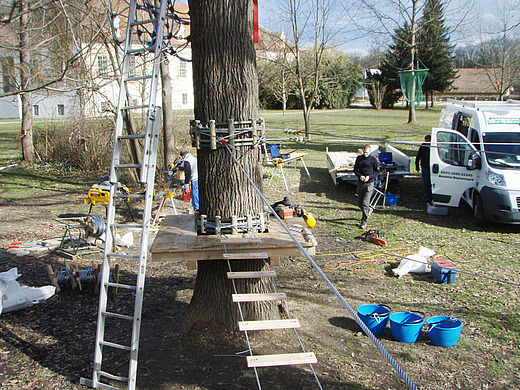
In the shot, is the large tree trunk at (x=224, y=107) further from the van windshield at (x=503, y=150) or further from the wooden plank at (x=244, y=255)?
the van windshield at (x=503, y=150)

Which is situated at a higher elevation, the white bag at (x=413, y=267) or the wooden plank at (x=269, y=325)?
the wooden plank at (x=269, y=325)

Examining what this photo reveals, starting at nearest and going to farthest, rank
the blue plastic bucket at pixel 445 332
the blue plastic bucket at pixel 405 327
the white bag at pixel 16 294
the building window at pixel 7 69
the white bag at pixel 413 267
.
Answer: the blue plastic bucket at pixel 445 332 < the blue plastic bucket at pixel 405 327 < the white bag at pixel 16 294 < the white bag at pixel 413 267 < the building window at pixel 7 69

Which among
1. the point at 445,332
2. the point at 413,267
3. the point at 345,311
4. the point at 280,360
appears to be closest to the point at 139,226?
the point at 280,360

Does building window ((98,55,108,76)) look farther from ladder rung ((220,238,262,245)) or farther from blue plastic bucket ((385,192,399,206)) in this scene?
blue plastic bucket ((385,192,399,206))

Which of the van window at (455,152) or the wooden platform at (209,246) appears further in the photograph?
the van window at (455,152)

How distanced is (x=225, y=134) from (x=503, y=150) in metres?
8.12

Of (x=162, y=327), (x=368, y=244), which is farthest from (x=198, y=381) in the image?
(x=368, y=244)

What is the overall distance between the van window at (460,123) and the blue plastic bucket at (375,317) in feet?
26.1

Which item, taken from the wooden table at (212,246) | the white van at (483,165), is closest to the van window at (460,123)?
the white van at (483,165)

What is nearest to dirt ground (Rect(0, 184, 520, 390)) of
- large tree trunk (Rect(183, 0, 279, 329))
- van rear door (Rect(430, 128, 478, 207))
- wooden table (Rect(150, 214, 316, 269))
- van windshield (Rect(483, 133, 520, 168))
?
large tree trunk (Rect(183, 0, 279, 329))

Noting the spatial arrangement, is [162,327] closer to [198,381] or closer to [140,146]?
[198,381]

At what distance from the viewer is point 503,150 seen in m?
10.6

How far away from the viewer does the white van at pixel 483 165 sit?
9953 millimetres

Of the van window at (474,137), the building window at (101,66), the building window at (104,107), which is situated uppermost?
the building window at (101,66)
